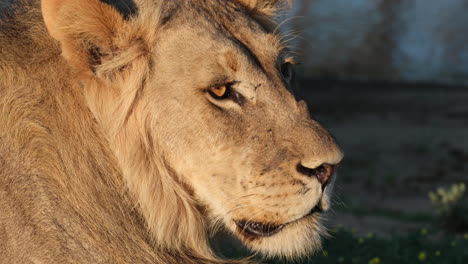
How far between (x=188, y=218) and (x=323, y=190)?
2.25 feet

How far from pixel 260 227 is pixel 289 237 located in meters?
0.14

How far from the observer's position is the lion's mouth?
380cm

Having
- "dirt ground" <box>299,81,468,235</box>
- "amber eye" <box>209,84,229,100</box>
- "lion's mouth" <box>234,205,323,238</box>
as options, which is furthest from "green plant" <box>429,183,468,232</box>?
"amber eye" <box>209,84,229,100</box>

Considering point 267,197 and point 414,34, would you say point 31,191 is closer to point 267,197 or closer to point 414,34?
point 267,197

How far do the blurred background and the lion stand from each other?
0.61 meters

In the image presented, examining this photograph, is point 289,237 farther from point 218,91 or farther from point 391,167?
point 391,167

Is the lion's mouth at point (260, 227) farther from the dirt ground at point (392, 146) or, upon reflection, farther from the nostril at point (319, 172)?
the dirt ground at point (392, 146)

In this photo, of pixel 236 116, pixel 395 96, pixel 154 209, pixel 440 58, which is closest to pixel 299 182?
pixel 236 116

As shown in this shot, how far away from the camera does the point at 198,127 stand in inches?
148

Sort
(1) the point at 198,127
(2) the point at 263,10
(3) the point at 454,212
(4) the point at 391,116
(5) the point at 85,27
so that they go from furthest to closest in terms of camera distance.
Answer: (4) the point at 391,116 < (3) the point at 454,212 < (2) the point at 263,10 < (1) the point at 198,127 < (5) the point at 85,27

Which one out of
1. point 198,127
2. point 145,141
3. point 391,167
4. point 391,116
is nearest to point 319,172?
point 198,127

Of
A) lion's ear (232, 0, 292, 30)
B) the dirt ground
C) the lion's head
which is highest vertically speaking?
lion's ear (232, 0, 292, 30)

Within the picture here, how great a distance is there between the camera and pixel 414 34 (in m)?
22.4

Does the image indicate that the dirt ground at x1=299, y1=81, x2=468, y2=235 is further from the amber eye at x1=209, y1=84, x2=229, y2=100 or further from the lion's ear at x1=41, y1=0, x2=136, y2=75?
the lion's ear at x1=41, y1=0, x2=136, y2=75
